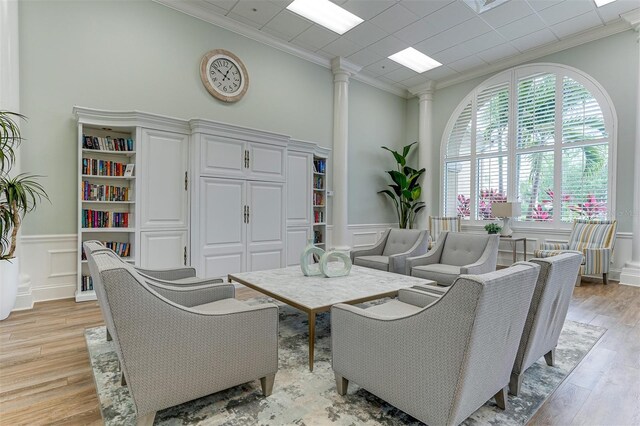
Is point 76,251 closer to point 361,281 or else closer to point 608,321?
point 361,281

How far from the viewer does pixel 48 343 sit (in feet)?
8.36

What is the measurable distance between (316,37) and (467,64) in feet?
9.67

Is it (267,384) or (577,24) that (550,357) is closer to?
(267,384)

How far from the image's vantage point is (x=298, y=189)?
5062mm

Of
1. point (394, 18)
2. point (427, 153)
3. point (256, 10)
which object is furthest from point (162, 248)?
point (427, 153)

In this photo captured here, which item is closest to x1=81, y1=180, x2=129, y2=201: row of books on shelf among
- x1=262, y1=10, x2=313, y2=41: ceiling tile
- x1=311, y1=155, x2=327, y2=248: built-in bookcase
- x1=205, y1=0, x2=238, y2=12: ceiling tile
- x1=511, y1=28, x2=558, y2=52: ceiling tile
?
x1=205, y1=0, x2=238, y2=12: ceiling tile

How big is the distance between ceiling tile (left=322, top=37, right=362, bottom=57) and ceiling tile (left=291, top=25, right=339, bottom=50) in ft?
0.33

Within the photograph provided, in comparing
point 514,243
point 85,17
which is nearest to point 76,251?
point 85,17

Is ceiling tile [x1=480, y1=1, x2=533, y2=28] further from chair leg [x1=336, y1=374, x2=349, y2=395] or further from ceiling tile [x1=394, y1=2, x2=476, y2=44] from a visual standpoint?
chair leg [x1=336, y1=374, x2=349, y2=395]

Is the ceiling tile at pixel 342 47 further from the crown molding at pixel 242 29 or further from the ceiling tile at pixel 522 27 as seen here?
the ceiling tile at pixel 522 27

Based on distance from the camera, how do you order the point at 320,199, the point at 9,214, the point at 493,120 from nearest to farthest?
the point at 9,214 → the point at 320,199 → the point at 493,120

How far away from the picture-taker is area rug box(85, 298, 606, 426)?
1622 millimetres

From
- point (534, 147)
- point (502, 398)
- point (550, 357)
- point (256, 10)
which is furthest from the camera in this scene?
point (534, 147)

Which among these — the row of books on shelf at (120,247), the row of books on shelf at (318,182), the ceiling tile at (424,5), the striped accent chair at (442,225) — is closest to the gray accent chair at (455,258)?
the striped accent chair at (442,225)
